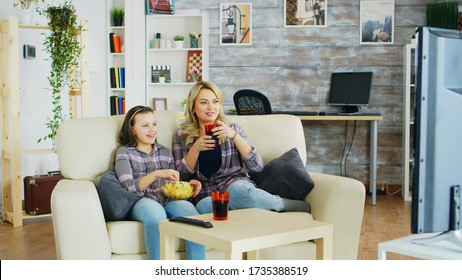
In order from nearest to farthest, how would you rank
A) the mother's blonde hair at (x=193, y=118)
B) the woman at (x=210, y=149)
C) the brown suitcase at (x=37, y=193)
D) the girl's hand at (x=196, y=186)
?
the girl's hand at (x=196, y=186) → the woman at (x=210, y=149) → the mother's blonde hair at (x=193, y=118) → the brown suitcase at (x=37, y=193)

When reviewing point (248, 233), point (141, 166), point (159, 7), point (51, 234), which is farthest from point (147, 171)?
point (159, 7)

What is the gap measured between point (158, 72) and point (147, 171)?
374 centimetres

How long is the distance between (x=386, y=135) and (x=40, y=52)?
336 cm

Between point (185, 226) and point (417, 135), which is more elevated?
point (417, 135)

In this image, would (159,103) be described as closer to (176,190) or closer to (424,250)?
(176,190)

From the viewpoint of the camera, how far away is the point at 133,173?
329 centimetres

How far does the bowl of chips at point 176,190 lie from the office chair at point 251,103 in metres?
2.95

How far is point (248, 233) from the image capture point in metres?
2.34

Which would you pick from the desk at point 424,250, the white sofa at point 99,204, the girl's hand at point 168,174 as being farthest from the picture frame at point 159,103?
the desk at point 424,250

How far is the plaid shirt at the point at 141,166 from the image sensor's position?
126 inches

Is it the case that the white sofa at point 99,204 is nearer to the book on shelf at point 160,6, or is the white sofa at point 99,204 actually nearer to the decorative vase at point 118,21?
the book on shelf at point 160,6
